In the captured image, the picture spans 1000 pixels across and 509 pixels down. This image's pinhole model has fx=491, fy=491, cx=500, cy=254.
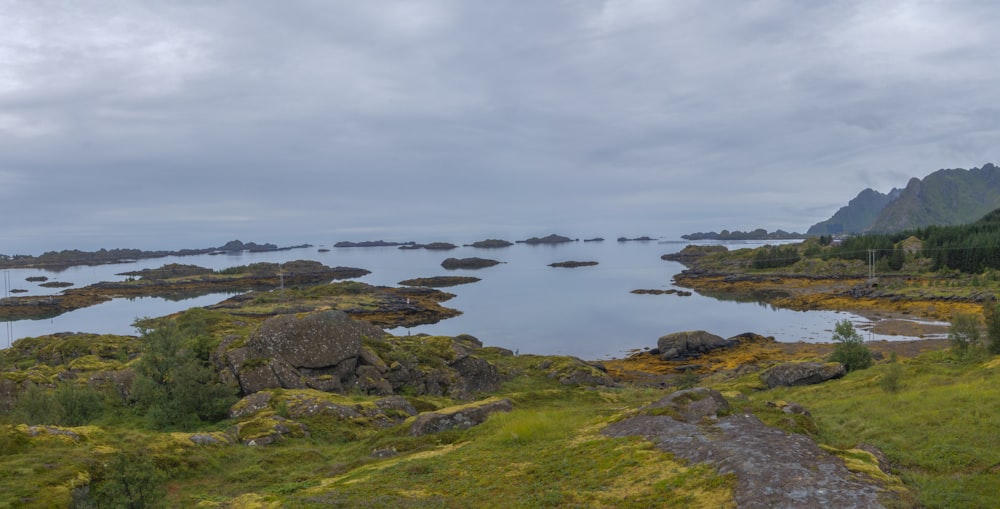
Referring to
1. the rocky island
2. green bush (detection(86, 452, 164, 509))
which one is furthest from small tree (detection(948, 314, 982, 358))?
green bush (detection(86, 452, 164, 509))

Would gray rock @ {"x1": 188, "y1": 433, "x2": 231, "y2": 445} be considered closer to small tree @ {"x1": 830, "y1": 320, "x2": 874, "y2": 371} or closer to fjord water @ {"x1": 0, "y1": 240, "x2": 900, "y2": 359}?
small tree @ {"x1": 830, "y1": 320, "x2": 874, "y2": 371}

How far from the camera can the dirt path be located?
9727 millimetres

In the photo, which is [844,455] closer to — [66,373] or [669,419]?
[669,419]

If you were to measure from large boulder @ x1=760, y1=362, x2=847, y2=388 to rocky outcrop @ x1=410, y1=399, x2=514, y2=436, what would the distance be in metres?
28.0

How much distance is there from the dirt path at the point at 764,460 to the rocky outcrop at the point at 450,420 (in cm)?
644

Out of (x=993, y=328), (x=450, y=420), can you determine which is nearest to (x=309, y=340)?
(x=450, y=420)

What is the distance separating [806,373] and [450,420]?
3083 centimetres

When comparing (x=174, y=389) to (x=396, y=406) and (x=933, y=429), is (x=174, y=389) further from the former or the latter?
(x=933, y=429)

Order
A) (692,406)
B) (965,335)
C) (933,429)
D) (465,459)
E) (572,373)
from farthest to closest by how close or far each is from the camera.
→ (572,373) → (965,335) → (692,406) → (933,429) → (465,459)

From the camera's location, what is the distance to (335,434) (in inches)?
904

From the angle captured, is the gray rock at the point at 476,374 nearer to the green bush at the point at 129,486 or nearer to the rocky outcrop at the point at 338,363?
the rocky outcrop at the point at 338,363

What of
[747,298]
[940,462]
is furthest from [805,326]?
[940,462]

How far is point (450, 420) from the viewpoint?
20484 millimetres

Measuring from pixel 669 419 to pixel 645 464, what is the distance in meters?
4.06
